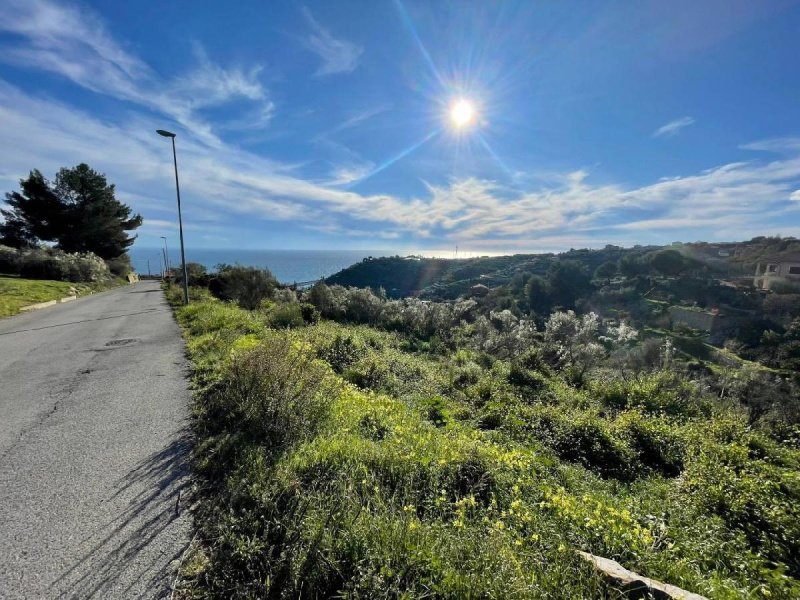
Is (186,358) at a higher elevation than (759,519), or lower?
higher

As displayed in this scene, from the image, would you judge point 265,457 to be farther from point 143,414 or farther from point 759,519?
point 759,519

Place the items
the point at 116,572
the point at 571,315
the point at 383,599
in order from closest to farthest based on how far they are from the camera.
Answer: the point at 383,599
the point at 116,572
the point at 571,315

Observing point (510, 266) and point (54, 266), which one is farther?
point (510, 266)

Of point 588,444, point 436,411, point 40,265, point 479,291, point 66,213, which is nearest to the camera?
point 588,444

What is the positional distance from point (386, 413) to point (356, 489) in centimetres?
242

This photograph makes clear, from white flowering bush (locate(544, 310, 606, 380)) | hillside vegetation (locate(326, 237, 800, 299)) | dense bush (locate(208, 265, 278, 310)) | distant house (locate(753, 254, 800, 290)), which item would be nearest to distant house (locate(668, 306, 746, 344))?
distant house (locate(753, 254, 800, 290))

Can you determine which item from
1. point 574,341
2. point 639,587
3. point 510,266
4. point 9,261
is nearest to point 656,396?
point 639,587

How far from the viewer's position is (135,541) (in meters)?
2.79

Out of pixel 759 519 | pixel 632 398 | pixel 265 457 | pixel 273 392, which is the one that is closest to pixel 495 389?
pixel 632 398

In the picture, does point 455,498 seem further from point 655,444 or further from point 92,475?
point 655,444

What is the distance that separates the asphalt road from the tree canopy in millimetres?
37966

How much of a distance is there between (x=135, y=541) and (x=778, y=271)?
75278 mm

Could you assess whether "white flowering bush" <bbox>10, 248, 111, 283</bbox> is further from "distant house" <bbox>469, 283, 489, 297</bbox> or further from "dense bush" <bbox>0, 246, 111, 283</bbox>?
"distant house" <bbox>469, 283, 489, 297</bbox>

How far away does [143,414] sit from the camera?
17.0 ft
